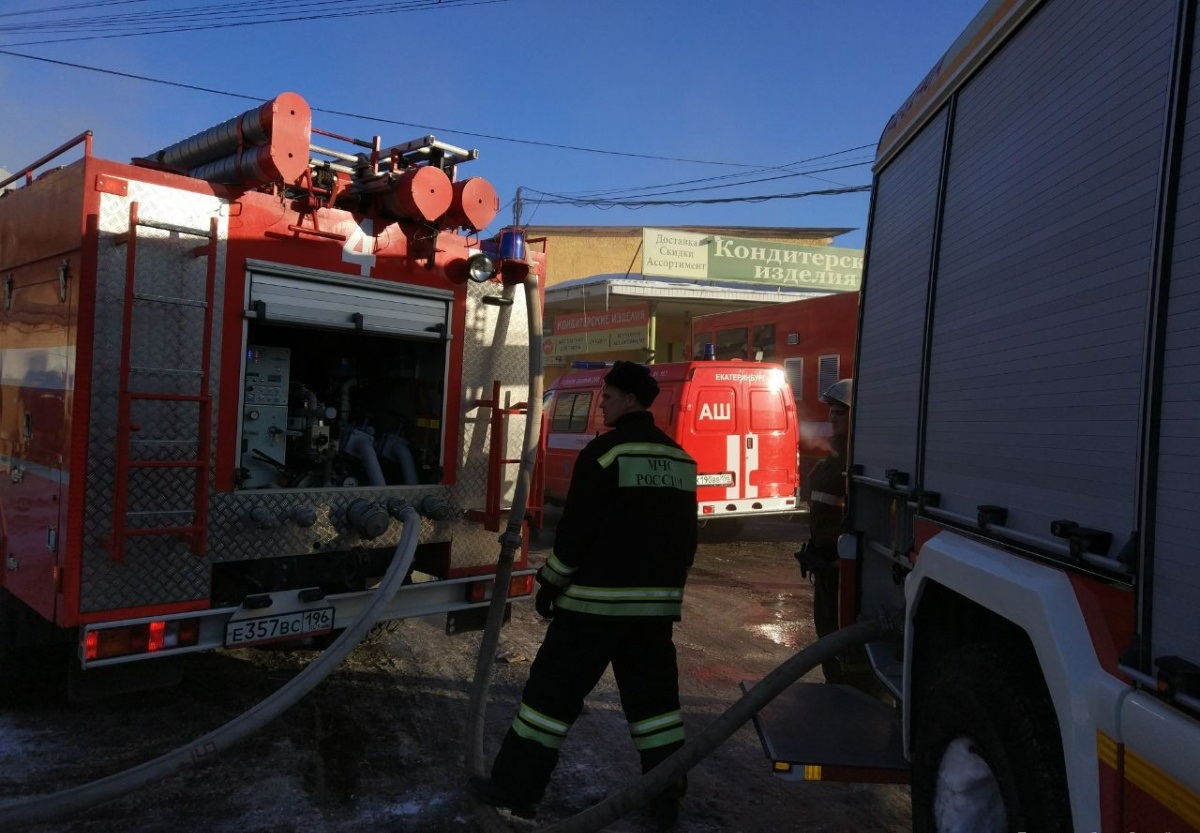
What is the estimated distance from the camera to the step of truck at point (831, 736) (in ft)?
9.27

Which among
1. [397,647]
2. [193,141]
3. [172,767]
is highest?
[193,141]

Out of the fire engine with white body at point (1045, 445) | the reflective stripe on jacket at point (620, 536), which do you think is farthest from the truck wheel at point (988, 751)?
the reflective stripe on jacket at point (620, 536)

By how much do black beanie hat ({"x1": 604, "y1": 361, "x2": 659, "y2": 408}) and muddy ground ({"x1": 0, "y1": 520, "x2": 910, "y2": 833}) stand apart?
1730 mm

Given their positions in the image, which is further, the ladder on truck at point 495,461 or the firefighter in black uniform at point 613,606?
the ladder on truck at point 495,461

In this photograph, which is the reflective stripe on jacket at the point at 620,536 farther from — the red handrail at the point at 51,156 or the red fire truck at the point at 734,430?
the red fire truck at the point at 734,430

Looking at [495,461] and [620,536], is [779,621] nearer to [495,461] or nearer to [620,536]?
[495,461]

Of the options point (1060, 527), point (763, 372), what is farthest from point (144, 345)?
point (763, 372)

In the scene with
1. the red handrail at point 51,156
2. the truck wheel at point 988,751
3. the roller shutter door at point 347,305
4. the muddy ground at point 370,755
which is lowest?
the muddy ground at point 370,755

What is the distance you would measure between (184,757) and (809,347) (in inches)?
443

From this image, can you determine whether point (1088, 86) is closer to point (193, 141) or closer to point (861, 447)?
point (861, 447)

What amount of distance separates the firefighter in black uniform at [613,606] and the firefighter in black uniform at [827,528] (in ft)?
5.48

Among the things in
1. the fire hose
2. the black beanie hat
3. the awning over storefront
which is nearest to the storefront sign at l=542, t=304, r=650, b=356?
the awning over storefront

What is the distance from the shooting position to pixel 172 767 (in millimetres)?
3004

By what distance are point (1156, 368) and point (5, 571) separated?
16.3 feet
